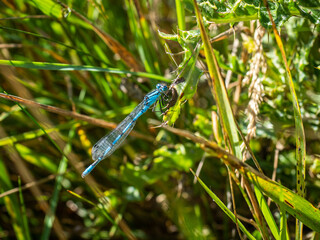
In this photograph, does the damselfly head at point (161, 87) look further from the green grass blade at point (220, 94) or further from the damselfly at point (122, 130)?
the green grass blade at point (220, 94)

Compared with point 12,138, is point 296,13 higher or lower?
lower

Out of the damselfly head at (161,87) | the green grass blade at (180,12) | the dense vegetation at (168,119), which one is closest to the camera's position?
the dense vegetation at (168,119)

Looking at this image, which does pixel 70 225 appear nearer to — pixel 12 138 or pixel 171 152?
pixel 12 138

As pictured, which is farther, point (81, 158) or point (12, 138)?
point (81, 158)

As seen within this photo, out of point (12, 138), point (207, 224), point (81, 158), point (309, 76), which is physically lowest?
point (207, 224)

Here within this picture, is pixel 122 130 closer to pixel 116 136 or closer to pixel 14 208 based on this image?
pixel 116 136

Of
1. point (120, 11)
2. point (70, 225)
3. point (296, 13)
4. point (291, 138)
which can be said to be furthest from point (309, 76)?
point (70, 225)

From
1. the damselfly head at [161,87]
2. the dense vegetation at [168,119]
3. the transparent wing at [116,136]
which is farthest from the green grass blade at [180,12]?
the transparent wing at [116,136]
